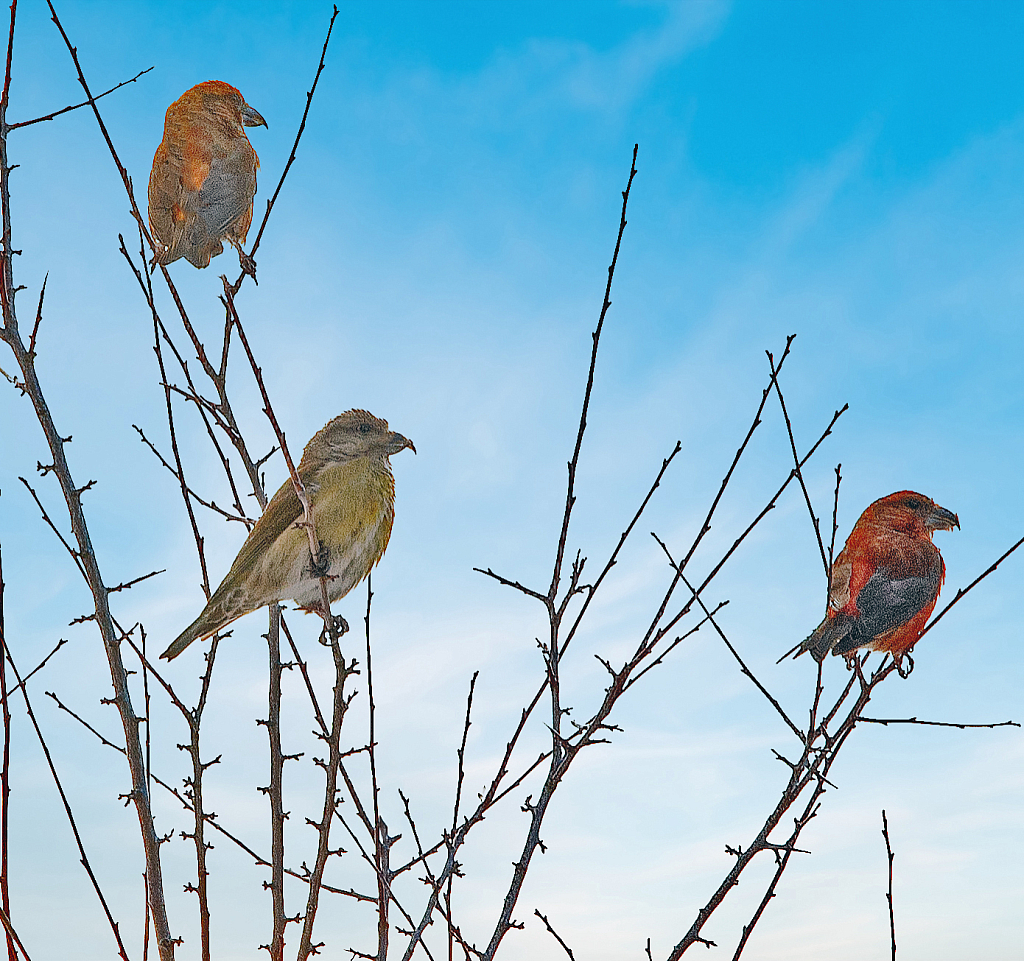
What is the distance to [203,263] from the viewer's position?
4754 mm

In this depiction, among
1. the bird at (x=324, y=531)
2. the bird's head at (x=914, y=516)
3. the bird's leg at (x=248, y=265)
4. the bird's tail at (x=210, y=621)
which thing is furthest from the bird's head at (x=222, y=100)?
the bird's head at (x=914, y=516)

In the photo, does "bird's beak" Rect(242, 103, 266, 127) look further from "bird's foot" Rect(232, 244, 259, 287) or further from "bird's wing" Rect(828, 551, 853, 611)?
"bird's wing" Rect(828, 551, 853, 611)

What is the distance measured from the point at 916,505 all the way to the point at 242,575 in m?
3.30

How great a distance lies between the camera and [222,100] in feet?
15.9

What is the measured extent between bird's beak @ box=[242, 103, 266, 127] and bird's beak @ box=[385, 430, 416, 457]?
227cm

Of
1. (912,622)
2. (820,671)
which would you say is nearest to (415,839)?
(820,671)

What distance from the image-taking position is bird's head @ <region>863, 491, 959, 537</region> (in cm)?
468

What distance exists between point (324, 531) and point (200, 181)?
2.13 metres

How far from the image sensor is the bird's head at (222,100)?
4.80m

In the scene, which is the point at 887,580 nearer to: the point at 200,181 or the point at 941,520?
the point at 941,520

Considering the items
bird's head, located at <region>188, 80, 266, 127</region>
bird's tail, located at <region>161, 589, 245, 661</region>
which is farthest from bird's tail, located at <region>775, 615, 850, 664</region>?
bird's head, located at <region>188, 80, 266, 127</region>

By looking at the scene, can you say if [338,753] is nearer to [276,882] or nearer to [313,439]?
[276,882]

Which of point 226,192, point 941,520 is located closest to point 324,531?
point 226,192

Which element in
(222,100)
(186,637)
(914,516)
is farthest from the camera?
(222,100)
